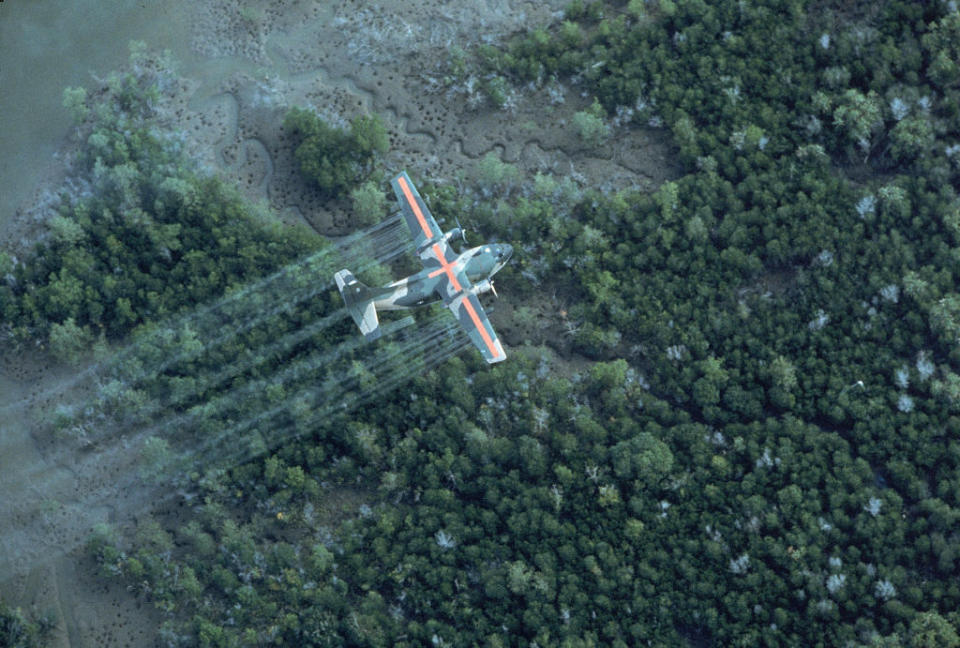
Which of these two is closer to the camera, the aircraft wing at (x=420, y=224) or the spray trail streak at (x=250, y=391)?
the spray trail streak at (x=250, y=391)

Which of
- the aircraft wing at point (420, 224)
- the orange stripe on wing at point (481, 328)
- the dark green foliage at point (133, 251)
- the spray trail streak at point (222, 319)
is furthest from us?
the dark green foliage at point (133, 251)

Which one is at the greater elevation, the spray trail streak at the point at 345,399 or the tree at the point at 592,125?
the tree at the point at 592,125

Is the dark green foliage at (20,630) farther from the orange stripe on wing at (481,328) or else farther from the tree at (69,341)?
the orange stripe on wing at (481,328)

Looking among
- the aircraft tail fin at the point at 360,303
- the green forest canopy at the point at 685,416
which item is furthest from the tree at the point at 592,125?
the aircraft tail fin at the point at 360,303

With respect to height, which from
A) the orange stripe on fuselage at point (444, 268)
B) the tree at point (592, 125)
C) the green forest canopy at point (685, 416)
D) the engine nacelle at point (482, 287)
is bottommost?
the green forest canopy at point (685, 416)

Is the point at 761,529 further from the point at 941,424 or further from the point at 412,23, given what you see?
the point at 412,23

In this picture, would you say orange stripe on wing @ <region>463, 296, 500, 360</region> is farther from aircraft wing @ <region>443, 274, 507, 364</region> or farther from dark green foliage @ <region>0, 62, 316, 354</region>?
dark green foliage @ <region>0, 62, 316, 354</region>

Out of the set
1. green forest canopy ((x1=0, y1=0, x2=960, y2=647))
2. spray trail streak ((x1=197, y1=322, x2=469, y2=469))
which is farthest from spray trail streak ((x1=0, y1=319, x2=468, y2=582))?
green forest canopy ((x1=0, y1=0, x2=960, y2=647))

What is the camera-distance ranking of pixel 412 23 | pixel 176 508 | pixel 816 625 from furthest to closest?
pixel 412 23 < pixel 176 508 < pixel 816 625

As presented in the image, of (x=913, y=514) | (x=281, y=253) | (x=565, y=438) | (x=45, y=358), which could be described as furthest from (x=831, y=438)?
(x=45, y=358)
